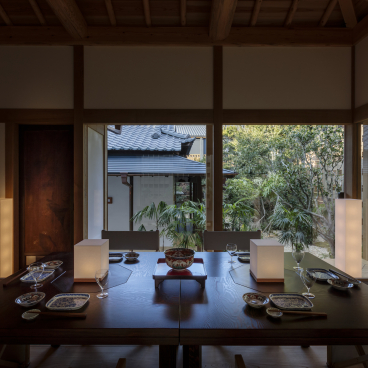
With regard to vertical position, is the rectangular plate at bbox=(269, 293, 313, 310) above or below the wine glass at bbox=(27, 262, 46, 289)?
below

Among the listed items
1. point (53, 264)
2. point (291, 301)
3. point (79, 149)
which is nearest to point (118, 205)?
point (79, 149)

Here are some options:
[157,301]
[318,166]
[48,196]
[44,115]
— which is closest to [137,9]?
[44,115]

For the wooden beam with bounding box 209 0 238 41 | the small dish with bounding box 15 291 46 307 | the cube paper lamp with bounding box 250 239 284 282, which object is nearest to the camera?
the small dish with bounding box 15 291 46 307

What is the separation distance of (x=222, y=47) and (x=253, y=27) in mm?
436

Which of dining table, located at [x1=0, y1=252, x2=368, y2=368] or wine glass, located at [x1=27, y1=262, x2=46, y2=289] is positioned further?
wine glass, located at [x1=27, y1=262, x2=46, y2=289]

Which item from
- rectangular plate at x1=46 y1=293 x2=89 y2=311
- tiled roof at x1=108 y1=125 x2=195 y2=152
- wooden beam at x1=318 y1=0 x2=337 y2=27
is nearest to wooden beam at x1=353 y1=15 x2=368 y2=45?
wooden beam at x1=318 y1=0 x2=337 y2=27

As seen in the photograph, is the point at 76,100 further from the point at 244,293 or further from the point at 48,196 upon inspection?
the point at 244,293

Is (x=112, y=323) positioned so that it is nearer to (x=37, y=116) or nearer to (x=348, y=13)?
(x=37, y=116)

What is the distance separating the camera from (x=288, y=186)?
3.57 metres

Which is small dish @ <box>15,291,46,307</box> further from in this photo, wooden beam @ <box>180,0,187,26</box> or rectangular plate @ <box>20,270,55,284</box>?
wooden beam @ <box>180,0,187,26</box>

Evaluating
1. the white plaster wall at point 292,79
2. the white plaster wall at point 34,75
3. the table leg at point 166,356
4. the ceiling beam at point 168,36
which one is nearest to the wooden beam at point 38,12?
the ceiling beam at point 168,36

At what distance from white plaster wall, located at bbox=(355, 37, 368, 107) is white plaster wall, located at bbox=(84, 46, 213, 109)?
1793 mm

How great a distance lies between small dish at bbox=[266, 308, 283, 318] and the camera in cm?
126

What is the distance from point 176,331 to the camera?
3.81 feet
